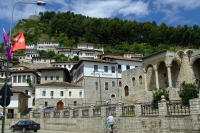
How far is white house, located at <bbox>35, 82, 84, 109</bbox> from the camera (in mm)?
42344

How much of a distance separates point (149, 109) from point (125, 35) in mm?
89800

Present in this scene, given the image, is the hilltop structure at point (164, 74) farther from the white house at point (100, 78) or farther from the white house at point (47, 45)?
the white house at point (47, 45)

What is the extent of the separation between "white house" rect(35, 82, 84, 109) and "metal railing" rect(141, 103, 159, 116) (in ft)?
90.4

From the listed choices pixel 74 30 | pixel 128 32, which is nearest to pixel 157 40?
pixel 128 32

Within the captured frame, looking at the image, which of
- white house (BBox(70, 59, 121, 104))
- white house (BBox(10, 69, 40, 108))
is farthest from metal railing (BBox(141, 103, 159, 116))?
white house (BBox(10, 69, 40, 108))

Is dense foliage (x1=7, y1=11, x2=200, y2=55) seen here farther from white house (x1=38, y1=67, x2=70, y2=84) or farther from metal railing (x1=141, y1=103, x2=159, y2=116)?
metal railing (x1=141, y1=103, x2=159, y2=116)

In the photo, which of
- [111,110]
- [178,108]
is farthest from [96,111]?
[178,108]

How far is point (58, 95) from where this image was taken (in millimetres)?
42844

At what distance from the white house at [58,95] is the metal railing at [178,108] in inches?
1164

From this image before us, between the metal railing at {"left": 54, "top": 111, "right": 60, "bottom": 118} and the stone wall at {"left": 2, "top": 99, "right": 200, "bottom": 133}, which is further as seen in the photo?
the metal railing at {"left": 54, "top": 111, "right": 60, "bottom": 118}

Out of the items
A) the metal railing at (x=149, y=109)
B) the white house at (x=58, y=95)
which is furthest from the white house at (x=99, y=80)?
the metal railing at (x=149, y=109)

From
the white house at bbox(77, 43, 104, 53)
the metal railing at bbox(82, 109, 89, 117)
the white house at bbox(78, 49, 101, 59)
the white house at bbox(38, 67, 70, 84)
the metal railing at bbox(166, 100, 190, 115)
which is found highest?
the white house at bbox(77, 43, 104, 53)

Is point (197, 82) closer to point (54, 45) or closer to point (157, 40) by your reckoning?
point (157, 40)

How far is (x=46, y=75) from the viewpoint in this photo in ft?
172
